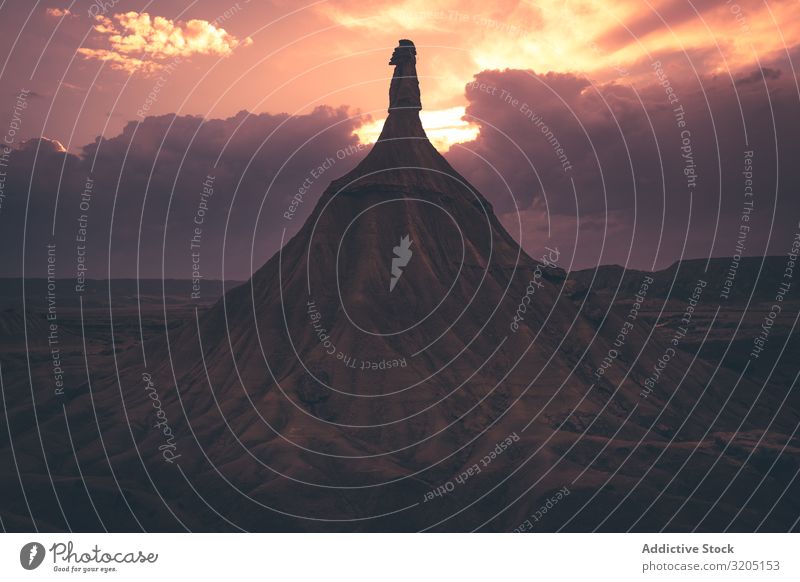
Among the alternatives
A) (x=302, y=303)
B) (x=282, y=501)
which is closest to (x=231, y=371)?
(x=302, y=303)

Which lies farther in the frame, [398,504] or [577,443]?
[577,443]

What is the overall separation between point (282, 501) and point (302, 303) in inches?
2069

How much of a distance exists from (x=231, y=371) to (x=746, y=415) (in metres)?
82.1

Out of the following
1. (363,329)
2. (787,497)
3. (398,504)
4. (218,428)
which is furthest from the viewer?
(363,329)

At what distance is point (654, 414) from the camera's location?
7003 inches

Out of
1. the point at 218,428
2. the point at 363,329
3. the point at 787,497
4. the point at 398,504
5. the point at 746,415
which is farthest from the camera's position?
the point at 746,415

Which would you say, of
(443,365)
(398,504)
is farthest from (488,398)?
(398,504)

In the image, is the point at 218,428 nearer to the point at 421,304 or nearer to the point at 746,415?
the point at 421,304

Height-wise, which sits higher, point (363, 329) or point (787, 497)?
point (363, 329)

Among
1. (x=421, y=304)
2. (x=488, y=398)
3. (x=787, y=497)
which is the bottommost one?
(x=787, y=497)

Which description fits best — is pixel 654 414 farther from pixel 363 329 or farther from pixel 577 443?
pixel 363 329

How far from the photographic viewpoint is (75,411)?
185 metres

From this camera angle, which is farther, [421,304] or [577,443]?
[421,304]

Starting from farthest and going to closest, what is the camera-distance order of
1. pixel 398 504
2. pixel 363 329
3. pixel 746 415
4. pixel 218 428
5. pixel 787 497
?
pixel 746 415 → pixel 363 329 → pixel 218 428 → pixel 787 497 → pixel 398 504
